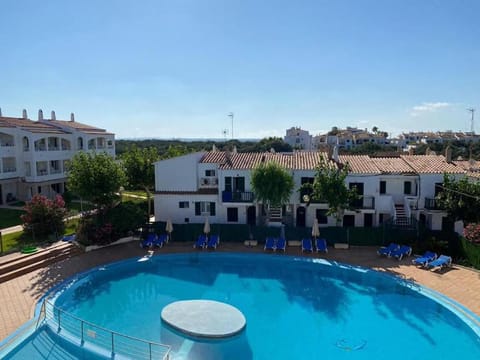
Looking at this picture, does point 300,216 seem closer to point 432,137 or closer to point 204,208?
→ point 204,208

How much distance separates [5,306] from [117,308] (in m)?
5.10

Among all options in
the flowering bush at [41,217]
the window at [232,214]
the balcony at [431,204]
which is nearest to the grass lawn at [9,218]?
the flowering bush at [41,217]

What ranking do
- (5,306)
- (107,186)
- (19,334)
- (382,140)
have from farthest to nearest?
(382,140) → (107,186) → (5,306) → (19,334)

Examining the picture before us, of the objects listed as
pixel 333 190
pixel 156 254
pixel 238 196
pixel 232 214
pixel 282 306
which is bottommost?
pixel 282 306

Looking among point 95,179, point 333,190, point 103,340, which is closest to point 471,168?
point 333,190

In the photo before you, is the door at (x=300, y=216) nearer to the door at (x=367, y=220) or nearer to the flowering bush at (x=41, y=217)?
the door at (x=367, y=220)

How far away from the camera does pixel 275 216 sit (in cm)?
3158

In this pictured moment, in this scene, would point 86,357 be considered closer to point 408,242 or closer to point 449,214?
point 408,242

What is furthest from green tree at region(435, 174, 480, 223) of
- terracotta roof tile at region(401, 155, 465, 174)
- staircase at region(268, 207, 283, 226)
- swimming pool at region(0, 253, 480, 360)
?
staircase at region(268, 207, 283, 226)

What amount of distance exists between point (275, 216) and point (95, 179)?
579 inches

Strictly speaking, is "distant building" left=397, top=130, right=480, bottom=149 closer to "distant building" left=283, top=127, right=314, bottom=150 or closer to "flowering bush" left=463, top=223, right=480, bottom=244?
"distant building" left=283, top=127, right=314, bottom=150

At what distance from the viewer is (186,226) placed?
2881 centimetres

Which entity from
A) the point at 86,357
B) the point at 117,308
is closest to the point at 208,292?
the point at 117,308

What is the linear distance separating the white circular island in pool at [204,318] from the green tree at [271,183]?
10.9m
